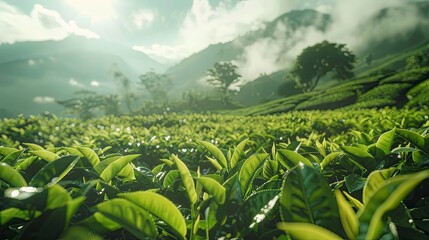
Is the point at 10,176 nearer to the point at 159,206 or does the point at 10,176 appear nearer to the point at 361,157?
the point at 159,206

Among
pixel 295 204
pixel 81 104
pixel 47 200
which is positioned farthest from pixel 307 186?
pixel 81 104

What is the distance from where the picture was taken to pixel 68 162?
146 cm

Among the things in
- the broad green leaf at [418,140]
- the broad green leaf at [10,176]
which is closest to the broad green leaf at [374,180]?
the broad green leaf at [418,140]

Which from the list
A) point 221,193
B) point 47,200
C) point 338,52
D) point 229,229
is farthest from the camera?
point 338,52

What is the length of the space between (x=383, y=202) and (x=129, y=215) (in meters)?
0.76

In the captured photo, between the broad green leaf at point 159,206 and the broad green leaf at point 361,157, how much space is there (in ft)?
3.47

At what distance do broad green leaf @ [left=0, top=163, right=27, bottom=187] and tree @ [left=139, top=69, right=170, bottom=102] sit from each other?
9630 cm

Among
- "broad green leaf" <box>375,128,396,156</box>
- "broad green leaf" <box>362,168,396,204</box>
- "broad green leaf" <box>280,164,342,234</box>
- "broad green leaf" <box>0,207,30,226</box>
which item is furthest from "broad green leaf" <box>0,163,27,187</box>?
"broad green leaf" <box>375,128,396,156</box>

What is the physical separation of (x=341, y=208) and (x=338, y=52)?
203ft

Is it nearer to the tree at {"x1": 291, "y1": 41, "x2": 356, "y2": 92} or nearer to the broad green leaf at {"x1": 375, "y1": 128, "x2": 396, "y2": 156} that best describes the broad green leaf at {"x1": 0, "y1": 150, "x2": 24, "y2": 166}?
the broad green leaf at {"x1": 375, "y1": 128, "x2": 396, "y2": 156}

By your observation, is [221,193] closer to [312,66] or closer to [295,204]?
[295,204]

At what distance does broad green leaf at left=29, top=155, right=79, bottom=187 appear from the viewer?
1.40 metres

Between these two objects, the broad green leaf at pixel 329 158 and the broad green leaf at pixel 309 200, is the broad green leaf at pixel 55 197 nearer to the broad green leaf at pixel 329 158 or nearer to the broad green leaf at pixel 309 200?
the broad green leaf at pixel 309 200

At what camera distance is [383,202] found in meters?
0.94
